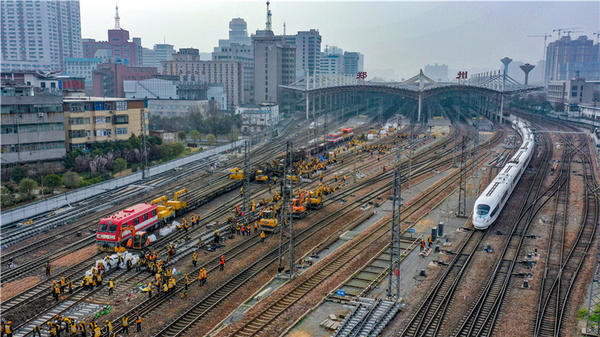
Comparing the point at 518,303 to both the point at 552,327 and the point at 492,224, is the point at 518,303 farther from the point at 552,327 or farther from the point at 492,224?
the point at 492,224

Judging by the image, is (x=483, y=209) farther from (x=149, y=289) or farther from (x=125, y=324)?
(x=125, y=324)

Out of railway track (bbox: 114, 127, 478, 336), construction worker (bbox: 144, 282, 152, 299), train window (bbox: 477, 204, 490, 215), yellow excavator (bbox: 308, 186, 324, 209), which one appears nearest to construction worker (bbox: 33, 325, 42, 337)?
railway track (bbox: 114, 127, 478, 336)

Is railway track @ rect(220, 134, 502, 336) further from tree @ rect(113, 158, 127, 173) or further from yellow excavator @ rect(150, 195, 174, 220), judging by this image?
tree @ rect(113, 158, 127, 173)

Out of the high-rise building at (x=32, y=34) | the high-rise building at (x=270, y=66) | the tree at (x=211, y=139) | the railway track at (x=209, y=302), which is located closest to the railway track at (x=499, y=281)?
the railway track at (x=209, y=302)

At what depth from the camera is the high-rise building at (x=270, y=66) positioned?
12750 cm

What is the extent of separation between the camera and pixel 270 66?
12900 cm

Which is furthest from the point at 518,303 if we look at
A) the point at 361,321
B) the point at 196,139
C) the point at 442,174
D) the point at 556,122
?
the point at 556,122

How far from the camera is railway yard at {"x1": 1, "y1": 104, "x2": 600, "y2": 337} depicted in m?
20.7

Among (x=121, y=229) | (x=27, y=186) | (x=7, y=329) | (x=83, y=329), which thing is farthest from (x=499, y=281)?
(x=27, y=186)

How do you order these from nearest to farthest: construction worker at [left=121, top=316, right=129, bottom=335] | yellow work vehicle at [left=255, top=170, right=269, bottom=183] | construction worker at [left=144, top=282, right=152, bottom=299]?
construction worker at [left=121, top=316, right=129, bottom=335], construction worker at [left=144, top=282, right=152, bottom=299], yellow work vehicle at [left=255, top=170, right=269, bottom=183]

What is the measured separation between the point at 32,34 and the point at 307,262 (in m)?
175

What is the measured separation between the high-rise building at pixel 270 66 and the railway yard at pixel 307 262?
272 ft

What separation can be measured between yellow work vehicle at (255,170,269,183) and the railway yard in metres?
0.25


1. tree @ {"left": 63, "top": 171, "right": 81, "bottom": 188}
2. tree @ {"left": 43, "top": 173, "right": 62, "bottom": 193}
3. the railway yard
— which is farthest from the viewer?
tree @ {"left": 63, "top": 171, "right": 81, "bottom": 188}
